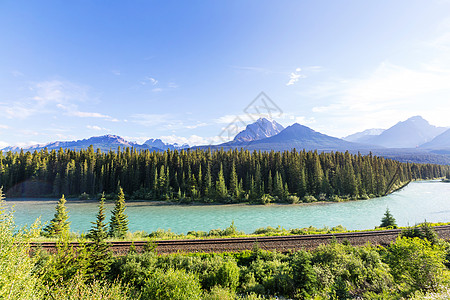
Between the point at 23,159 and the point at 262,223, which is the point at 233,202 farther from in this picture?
the point at 23,159

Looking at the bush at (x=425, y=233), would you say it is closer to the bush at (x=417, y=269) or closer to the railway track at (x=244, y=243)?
the railway track at (x=244, y=243)

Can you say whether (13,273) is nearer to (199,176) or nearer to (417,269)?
Answer: (417,269)

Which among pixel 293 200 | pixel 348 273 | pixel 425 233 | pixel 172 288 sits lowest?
pixel 293 200

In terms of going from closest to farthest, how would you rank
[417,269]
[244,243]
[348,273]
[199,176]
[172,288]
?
[172,288] → [417,269] → [348,273] → [244,243] → [199,176]

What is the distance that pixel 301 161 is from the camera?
7625cm

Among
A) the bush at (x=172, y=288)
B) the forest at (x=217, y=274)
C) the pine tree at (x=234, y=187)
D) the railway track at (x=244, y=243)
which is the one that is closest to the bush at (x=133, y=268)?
the forest at (x=217, y=274)

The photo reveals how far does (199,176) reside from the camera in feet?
233

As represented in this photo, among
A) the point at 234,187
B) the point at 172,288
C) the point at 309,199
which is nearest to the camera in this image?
the point at 172,288

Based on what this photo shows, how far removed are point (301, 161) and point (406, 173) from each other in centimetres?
8702

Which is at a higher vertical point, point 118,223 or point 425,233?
point 118,223


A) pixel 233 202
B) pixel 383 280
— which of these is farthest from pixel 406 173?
pixel 383 280

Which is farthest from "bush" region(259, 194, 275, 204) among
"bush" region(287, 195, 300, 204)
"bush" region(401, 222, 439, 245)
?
"bush" region(401, 222, 439, 245)

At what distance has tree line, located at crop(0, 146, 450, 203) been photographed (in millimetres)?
68500

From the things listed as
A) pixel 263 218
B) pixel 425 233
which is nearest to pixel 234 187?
pixel 263 218
